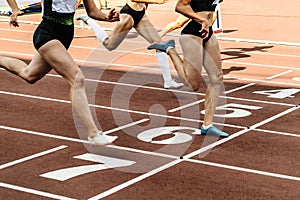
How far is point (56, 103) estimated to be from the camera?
1201 centimetres

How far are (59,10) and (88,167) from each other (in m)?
1.90

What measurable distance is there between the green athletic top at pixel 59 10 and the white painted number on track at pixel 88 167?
5.63 feet

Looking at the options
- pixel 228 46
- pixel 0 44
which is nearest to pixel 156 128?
pixel 228 46

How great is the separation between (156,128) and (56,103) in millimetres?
2417

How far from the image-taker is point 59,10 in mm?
8305

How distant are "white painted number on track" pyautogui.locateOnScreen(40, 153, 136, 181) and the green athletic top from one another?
1715mm

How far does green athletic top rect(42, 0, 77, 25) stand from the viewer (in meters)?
8.29

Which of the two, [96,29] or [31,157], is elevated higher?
[96,29]

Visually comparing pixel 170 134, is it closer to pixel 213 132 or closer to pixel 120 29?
pixel 213 132

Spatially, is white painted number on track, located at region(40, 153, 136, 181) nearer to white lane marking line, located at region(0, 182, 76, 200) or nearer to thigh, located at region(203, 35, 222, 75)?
white lane marking line, located at region(0, 182, 76, 200)

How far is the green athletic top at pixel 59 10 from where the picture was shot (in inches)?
326

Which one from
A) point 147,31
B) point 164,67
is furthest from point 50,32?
point 164,67

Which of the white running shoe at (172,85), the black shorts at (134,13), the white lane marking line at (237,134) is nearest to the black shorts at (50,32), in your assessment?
the white lane marking line at (237,134)

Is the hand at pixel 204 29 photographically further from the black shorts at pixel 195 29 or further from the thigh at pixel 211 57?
the thigh at pixel 211 57
